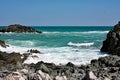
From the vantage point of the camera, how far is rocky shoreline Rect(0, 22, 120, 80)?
15.7 m

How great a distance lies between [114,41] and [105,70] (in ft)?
53.7

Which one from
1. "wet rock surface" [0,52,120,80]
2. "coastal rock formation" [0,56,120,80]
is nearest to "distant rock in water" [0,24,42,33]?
"wet rock surface" [0,52,120,80]

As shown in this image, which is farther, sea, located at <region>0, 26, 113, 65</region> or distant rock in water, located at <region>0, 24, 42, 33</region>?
distant rock in water, located at <region>0, 24, 42, 33</region>

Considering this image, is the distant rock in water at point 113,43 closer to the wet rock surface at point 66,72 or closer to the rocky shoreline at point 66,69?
the rocky shoreline at point 66,69

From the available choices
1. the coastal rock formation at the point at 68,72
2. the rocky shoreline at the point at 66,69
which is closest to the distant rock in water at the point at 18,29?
the rocky shoreline at the point at 66,69

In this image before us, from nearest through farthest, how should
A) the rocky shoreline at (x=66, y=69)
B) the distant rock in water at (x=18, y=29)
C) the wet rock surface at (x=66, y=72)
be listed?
the wet rock surface at (x=66, y=72) < the rocky shoreline at (x=66, y=69) < the distant rock in water at (x=18, y=29)

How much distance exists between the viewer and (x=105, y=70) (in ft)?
66.4

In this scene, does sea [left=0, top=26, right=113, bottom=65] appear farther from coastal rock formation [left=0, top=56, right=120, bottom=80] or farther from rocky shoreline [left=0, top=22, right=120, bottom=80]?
coastal rock formation [left=0, top=56, right=120, bottom=80]

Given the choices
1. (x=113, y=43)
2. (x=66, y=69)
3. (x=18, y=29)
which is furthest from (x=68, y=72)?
(x=18, y=29)

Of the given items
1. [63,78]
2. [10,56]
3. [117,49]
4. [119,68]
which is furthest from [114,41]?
[63,78]

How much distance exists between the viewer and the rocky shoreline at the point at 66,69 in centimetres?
1571

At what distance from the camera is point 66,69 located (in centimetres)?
2066

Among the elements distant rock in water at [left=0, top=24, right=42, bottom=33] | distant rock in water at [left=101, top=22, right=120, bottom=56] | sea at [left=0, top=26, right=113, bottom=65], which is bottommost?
distant rock in water at [left=0, top=24, right=42, bottom=33]

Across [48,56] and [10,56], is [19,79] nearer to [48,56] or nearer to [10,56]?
[10,56]
